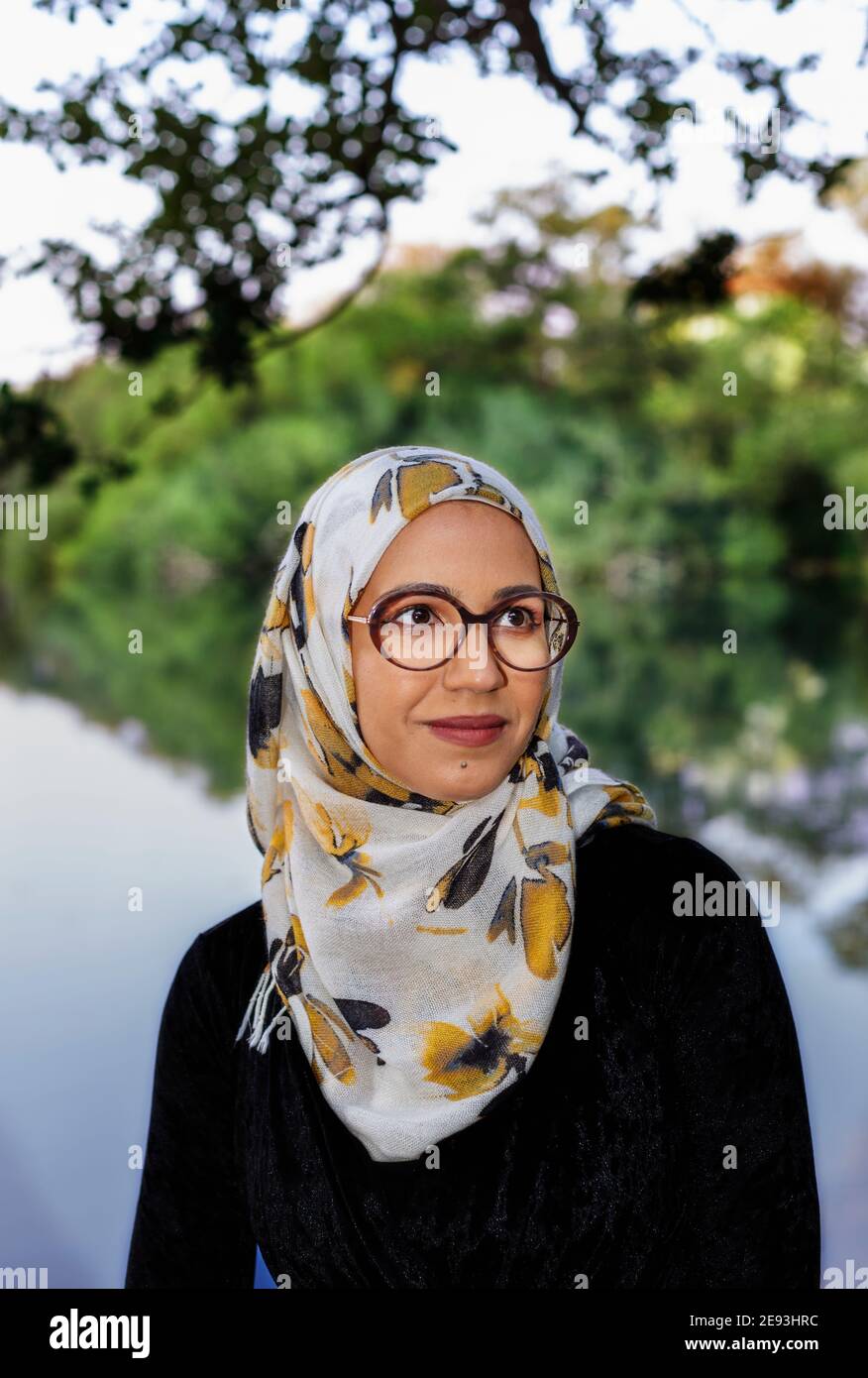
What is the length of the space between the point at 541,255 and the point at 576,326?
1110mm

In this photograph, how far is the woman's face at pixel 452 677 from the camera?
1040mm

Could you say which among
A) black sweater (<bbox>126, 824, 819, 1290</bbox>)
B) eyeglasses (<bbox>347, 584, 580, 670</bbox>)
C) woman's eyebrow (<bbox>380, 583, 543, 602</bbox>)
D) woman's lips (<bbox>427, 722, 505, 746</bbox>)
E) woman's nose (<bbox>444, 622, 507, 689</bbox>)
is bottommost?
black sweater (<bbox>126, 824, 819, 1290</bbox>)

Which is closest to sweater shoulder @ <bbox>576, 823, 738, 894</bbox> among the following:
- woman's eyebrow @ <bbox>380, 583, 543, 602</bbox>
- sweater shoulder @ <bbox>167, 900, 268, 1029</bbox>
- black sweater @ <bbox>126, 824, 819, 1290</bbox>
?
black sweater @ <bbox>126, 824, 819, 1290</bbox>

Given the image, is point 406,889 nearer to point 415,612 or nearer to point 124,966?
point 415,612

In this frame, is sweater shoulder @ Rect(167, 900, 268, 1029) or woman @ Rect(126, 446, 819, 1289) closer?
woman @ Rect(126, 446, 819, 1289)

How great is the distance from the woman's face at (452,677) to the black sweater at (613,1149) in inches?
5.2

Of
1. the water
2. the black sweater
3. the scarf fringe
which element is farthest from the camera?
the water

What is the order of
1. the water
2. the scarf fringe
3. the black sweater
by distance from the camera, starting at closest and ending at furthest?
the black sweater < the scarf fringe < the water

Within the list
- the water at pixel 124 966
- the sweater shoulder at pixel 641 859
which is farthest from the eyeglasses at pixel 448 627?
the water at pixel 124 966

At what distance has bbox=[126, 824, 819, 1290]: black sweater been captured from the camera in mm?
1005

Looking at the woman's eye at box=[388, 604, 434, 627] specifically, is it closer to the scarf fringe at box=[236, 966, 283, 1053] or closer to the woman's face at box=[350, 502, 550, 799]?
the woman's face at box=[350, 502, 550, 799]

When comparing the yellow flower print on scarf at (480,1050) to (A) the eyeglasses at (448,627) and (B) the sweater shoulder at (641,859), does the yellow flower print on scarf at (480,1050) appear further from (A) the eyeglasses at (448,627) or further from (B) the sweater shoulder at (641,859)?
(A) the eyeglasses at (448,627)

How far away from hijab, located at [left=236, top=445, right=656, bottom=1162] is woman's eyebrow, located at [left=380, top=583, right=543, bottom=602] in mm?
44
